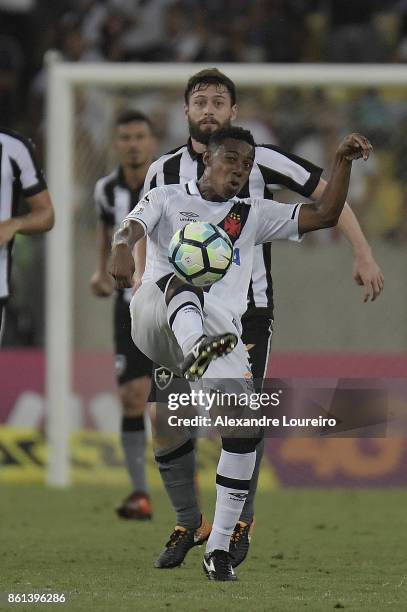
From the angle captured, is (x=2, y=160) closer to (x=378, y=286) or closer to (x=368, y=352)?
(x=378, y=286)

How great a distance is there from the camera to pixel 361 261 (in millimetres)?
6758

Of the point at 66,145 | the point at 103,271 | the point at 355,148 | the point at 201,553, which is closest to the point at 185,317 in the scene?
the point at 355,148

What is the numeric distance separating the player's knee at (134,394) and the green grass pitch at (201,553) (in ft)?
2.21

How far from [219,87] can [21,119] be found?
8.12 m

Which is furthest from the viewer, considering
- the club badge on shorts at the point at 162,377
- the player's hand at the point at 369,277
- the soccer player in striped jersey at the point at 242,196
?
the player's hand at the point at 369,277

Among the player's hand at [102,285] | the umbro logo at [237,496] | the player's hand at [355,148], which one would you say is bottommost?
the umbro logo at [237,496]

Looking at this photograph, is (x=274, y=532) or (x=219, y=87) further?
(x=274, y=532)

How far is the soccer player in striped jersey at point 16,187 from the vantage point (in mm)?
7547

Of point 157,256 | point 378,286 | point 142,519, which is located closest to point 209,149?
point 157,256

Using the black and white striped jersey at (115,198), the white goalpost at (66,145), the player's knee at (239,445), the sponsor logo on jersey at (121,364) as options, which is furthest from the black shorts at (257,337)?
the white goalpost at (66,145)

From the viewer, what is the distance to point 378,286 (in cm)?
666

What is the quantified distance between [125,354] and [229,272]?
3131 mm

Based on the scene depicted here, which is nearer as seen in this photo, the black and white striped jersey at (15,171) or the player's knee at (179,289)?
the player's knee at (179,289)

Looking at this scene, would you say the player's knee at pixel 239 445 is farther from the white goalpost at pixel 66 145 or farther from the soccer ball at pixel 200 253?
the white goalpost at pixel 66 145
